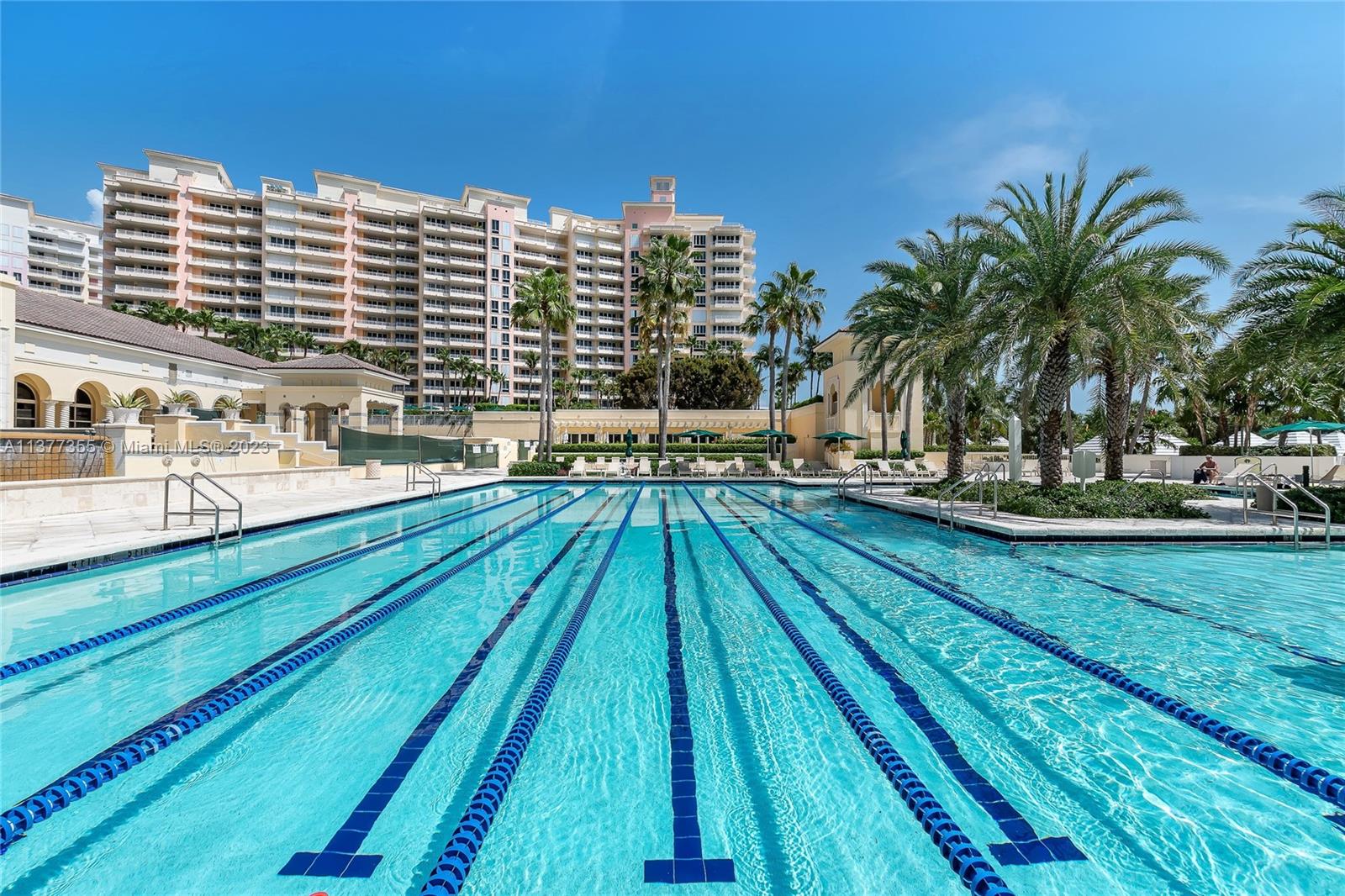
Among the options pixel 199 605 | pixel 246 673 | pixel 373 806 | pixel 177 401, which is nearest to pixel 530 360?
pixel 177 401

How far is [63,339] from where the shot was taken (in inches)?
850

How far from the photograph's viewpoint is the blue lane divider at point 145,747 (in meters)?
2.99

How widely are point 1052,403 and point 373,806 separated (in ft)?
50.1

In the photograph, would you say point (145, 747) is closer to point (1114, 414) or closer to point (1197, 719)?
point (1197, 719)

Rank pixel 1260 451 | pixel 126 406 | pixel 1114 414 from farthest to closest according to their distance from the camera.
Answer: pixel 1260 451 < pixel 126 406 < pixel 1114 414

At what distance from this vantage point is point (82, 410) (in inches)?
961

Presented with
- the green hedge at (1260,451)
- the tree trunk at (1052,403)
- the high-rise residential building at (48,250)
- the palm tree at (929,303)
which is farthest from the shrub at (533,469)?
the high-rise residential building at (48,250)

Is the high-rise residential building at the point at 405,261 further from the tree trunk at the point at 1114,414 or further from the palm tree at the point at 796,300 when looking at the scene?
the tree trunk at the point at 1114,414

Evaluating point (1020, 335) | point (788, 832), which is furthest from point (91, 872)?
point (1020, 335)

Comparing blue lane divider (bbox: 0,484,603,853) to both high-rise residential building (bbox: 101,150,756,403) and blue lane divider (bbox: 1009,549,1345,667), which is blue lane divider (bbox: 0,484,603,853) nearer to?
blue lane divider (bbox: 1009,549,1345,667)

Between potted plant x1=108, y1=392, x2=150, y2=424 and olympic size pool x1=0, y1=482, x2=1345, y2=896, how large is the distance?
32.2 ft

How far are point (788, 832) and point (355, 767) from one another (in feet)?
8.41

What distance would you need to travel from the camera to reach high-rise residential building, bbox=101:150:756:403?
67.4 m

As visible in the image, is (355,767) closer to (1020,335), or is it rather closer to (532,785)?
(532,785)
